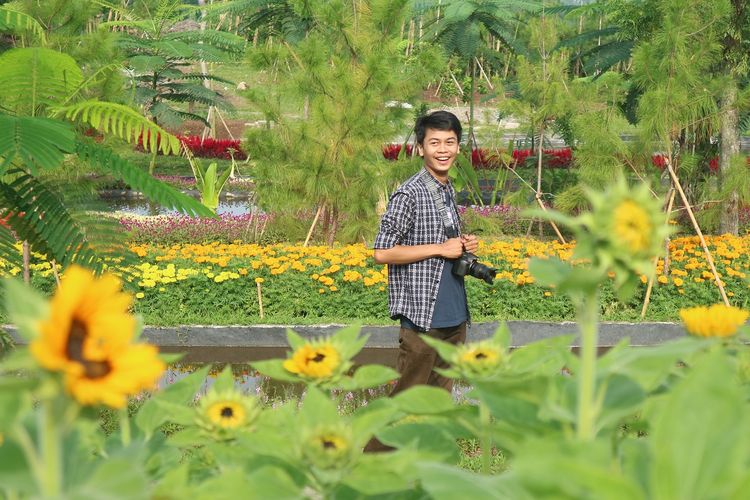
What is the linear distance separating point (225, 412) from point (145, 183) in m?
2.70

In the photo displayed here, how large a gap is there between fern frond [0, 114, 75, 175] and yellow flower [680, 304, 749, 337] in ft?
7.78

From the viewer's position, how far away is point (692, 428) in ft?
2.42

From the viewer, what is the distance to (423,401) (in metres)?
1.09

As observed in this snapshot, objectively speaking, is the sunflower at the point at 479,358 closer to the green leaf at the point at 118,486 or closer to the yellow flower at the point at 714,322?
the yellow flower at the point at 714,322

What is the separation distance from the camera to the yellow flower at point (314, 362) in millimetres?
1163

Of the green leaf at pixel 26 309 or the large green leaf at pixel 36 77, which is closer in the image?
the green leaf at pixel 26 309

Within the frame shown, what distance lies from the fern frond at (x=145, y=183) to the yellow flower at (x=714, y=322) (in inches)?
91.1

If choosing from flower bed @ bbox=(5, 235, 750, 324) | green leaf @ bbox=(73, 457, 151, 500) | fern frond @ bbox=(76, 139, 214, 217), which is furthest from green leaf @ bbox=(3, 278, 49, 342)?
flower bed @ bbox=(5, 235, 750, 324)

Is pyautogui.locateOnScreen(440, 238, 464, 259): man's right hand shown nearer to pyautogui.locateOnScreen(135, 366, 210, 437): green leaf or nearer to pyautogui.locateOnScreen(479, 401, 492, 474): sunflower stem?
pyautogui.locateOnScreen(479, 401, 492, 474): sunflower stem

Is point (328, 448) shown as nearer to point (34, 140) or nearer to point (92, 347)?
point (92, 347)

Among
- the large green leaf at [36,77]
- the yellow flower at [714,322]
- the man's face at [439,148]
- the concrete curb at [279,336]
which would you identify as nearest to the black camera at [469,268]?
the man's face at [439,148]

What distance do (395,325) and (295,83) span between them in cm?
293

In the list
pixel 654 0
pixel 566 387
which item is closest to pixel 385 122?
pixel 654 0

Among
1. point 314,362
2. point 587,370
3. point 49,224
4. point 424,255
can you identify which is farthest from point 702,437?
point 49,224
